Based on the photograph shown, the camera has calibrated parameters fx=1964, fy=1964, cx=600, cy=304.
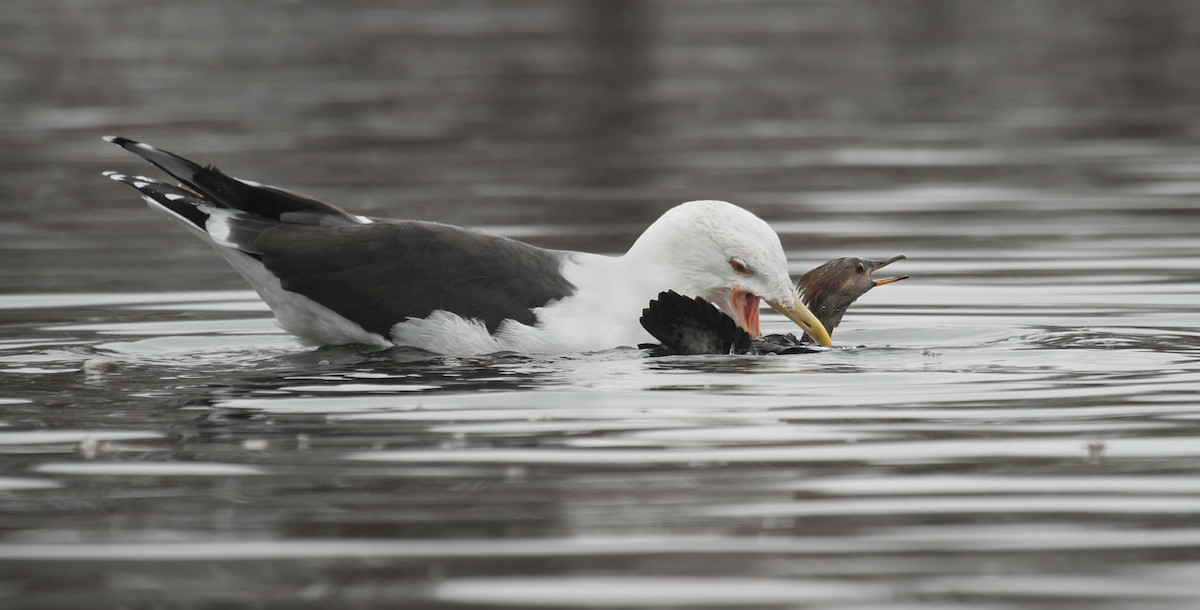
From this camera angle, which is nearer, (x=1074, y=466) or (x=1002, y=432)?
(x=1074, y=466)

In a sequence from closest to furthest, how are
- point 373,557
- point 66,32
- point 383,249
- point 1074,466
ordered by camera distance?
point 373,557, point 1074,466, point 383,249, point 66,32

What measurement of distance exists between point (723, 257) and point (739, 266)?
0.10m

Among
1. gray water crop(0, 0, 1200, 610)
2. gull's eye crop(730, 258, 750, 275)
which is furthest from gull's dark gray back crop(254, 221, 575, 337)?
gull's eye crop(730, 258, 750, 275)

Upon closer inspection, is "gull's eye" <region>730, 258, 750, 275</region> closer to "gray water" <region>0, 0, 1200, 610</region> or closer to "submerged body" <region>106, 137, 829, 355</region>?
"submerged body" <region>106, 137, 829, 355</region>

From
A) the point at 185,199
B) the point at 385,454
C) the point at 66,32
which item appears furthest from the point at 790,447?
the point at 66,32

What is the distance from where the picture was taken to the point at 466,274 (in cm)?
971

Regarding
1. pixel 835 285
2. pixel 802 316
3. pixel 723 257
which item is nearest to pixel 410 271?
pixel 723 257

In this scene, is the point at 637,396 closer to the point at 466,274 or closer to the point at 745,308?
the point at 466,274

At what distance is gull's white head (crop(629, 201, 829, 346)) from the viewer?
32.3 ft

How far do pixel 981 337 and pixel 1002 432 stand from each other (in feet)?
8.78

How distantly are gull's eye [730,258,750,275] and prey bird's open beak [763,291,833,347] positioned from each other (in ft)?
0.62

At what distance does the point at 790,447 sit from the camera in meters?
7.35

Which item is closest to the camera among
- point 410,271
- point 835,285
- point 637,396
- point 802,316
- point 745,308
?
point 637,396

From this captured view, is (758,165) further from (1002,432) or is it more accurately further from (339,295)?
(1002,432)
